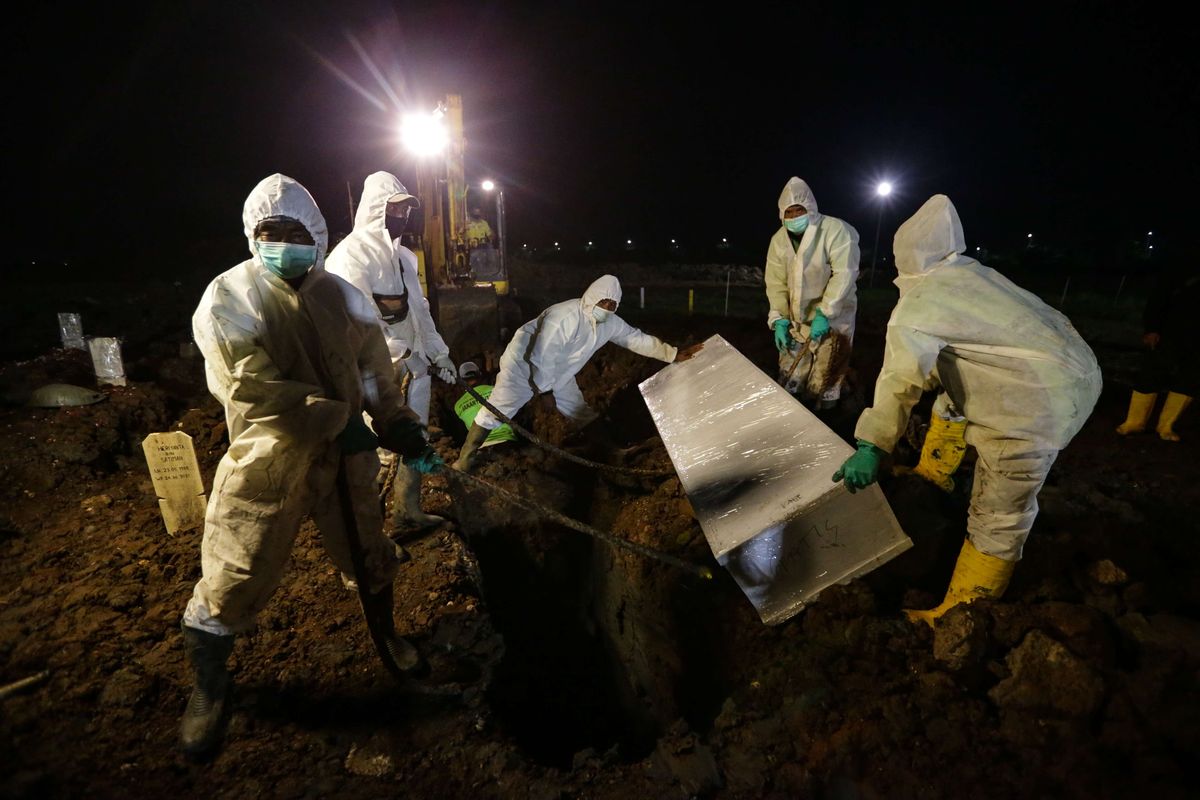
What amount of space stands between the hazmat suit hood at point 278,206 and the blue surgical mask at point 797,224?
10.7 feet

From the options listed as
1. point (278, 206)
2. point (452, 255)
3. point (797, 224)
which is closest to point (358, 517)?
point (278, 206)

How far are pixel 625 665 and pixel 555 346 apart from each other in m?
2.50

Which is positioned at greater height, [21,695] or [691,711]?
[21,695]

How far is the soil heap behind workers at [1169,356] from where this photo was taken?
429cm

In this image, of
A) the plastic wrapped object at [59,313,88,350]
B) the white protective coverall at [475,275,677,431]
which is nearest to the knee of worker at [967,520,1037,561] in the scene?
the white protective coverall at [475,275,677,431]

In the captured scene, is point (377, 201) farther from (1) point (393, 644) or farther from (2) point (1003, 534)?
(2) point (1003, 534)

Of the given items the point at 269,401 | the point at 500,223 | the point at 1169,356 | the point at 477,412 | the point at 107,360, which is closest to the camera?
the point at 269,401

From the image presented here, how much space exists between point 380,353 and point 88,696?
1.74m

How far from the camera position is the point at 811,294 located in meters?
4.40

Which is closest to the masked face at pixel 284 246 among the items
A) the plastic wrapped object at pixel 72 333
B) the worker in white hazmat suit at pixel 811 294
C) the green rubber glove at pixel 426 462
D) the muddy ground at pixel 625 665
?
the green rubber glove at pixel 426 462

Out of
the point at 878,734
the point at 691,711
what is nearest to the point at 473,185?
the point at 691,711

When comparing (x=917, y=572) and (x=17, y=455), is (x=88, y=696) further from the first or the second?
(x=917, y=572)

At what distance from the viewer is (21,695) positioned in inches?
85.5

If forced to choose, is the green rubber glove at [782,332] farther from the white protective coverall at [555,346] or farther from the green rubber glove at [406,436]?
the green rubber glove at [406,436]
